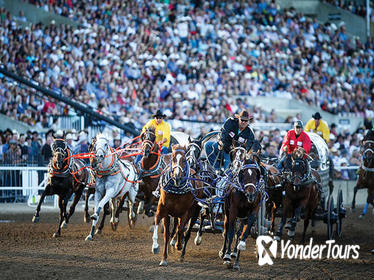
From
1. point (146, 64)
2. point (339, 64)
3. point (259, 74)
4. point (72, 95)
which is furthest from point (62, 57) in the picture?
point (339, 64)

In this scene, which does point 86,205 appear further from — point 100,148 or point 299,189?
point 299,189

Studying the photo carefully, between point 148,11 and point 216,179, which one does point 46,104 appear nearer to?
point 148,11

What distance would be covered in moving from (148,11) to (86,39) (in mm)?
4978

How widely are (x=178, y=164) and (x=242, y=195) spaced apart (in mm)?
1193

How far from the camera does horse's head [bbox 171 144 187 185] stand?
11.1 metres

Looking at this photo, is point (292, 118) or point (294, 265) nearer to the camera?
point (294, 265)

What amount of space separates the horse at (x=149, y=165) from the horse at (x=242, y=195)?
362cm

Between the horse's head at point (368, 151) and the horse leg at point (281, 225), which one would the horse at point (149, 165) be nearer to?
the horse leg at point (281, 225)

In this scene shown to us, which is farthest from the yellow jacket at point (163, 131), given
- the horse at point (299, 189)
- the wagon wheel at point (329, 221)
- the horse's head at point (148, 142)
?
the wagon wheel at point (329, 221)

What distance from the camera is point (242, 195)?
11.3m

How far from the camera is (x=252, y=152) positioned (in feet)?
37.6

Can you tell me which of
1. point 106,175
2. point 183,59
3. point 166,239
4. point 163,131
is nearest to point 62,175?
point 106,175

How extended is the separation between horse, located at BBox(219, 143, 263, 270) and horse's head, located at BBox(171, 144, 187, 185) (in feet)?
2.86

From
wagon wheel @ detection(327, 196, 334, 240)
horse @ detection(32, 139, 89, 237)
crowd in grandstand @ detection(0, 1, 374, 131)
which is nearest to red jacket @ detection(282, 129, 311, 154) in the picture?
wagon wheel @ detection(327, 196, 334, 240)
